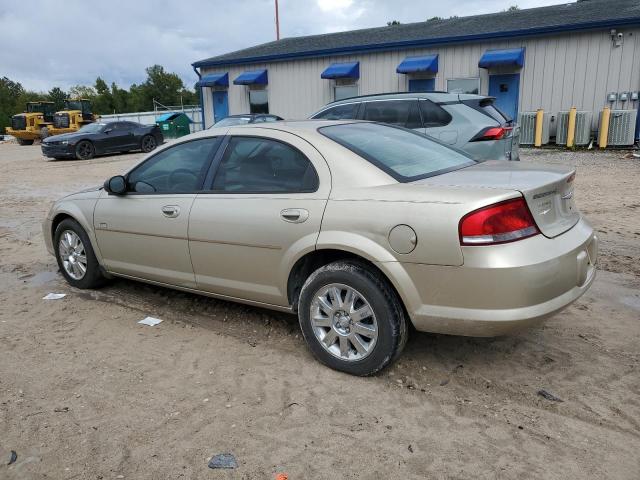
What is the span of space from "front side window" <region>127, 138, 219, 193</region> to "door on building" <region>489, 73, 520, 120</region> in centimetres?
1444

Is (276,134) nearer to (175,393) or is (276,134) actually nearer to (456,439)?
(175,393)

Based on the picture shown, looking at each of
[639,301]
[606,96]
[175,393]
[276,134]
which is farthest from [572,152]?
[175,393]

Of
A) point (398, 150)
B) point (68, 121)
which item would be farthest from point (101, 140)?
point (398, 150)

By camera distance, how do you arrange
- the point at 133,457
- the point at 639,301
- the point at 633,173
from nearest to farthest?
the point at 133,457, the point at 639,301, the point at 633,173

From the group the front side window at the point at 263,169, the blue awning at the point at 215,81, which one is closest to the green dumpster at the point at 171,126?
the blue awning at the point at 215,81

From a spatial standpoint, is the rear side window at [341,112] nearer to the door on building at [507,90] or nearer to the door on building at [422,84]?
the door on building at [507,90]

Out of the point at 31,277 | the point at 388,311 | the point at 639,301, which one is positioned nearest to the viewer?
the point at 388,311

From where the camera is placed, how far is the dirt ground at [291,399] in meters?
2.55

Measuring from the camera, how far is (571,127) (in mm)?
15625

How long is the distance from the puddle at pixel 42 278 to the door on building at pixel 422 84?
47.7 feet

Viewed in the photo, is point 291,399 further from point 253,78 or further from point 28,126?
point 28,126

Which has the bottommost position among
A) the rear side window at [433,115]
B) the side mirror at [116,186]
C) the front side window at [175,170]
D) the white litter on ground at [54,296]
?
the white litter on ground at [54,296]

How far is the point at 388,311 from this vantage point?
307 cm

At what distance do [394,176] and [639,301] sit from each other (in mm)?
2483
